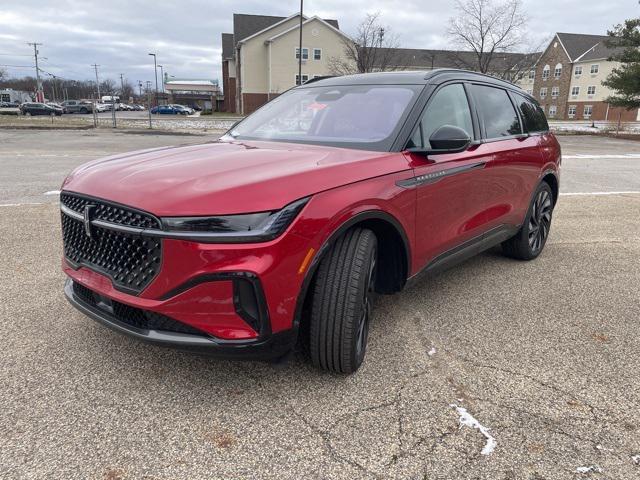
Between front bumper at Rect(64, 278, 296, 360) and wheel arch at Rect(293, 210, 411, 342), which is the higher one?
wheel arch at Rect(293, 210, 411, 342)

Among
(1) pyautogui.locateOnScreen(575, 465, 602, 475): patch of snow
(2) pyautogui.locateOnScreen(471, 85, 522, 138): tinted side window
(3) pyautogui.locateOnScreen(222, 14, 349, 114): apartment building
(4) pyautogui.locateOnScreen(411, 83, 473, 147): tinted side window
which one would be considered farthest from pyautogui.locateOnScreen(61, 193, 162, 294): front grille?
(3) pyautogui.locateOnScreen(222, 14, 349, 114): apartment building

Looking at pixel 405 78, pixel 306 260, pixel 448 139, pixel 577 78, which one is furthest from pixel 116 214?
pixel 577 78

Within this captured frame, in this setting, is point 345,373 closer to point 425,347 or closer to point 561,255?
point 425,347

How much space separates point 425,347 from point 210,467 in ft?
5.28

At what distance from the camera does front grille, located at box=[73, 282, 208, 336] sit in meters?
2.37

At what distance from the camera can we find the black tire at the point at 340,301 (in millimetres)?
2590

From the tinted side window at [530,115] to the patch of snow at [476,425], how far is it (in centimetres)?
317

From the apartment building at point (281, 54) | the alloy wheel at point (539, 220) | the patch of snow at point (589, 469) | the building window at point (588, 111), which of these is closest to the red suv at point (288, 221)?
the patch of snow at point (589, 469)

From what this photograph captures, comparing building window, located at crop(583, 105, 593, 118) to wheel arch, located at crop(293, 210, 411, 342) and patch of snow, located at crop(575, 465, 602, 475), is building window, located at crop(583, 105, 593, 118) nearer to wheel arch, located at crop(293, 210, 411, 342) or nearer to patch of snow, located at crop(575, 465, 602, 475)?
wheel arch, located at crop(293, 210, 411, 342)

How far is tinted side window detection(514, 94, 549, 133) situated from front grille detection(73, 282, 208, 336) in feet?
12.6

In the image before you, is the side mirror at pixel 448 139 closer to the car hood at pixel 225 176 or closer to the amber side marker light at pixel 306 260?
the car hood at pixel 225 176

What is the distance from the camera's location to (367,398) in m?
2.68

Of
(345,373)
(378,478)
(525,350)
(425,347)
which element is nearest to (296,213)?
(345,373)

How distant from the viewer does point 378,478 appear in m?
2.12
